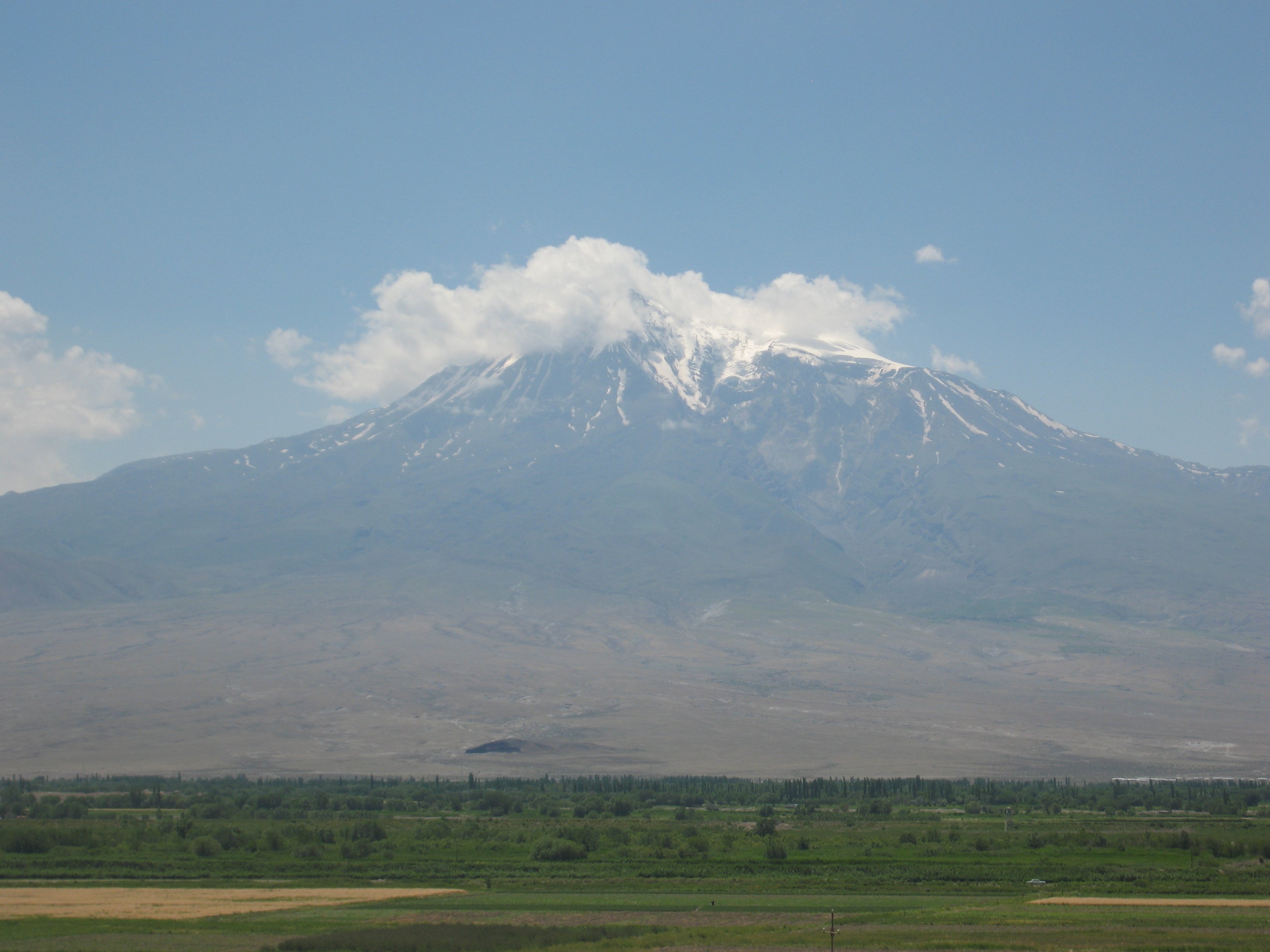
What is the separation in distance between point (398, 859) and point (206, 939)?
16791mm

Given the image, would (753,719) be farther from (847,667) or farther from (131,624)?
(131,624)

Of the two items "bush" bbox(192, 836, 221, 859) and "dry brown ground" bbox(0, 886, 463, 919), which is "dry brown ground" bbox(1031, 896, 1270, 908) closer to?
"dry brown ground" bbox(0, 886, 463, 919)

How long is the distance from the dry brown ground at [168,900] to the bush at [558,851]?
783 centimetres

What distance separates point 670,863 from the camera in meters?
42.0

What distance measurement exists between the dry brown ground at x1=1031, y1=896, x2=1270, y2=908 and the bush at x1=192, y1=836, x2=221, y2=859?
2994cm

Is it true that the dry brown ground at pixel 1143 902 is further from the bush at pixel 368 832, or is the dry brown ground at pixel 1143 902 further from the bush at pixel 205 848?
the bush at pixel 205 848

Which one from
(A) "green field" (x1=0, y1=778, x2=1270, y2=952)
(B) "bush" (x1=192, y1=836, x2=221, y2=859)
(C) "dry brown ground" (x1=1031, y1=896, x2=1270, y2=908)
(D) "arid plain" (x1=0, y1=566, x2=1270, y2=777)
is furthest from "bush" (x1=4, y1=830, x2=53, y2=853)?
(D) "arid plain" (x1=0, y1=566, x2=1270, y2=777)

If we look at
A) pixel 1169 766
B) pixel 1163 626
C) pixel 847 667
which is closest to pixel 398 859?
pixel 1169 766

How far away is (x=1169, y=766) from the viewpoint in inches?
3939

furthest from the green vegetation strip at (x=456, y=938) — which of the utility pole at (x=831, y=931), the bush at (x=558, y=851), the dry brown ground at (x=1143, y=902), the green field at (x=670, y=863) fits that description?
the bush at (x=558, y=851)

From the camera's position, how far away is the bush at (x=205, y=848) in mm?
45219

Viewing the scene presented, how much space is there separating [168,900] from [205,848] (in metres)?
11.7

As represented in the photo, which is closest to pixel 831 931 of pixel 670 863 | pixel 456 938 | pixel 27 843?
pixel 456 938

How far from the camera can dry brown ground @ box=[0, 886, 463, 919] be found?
31547 mm
